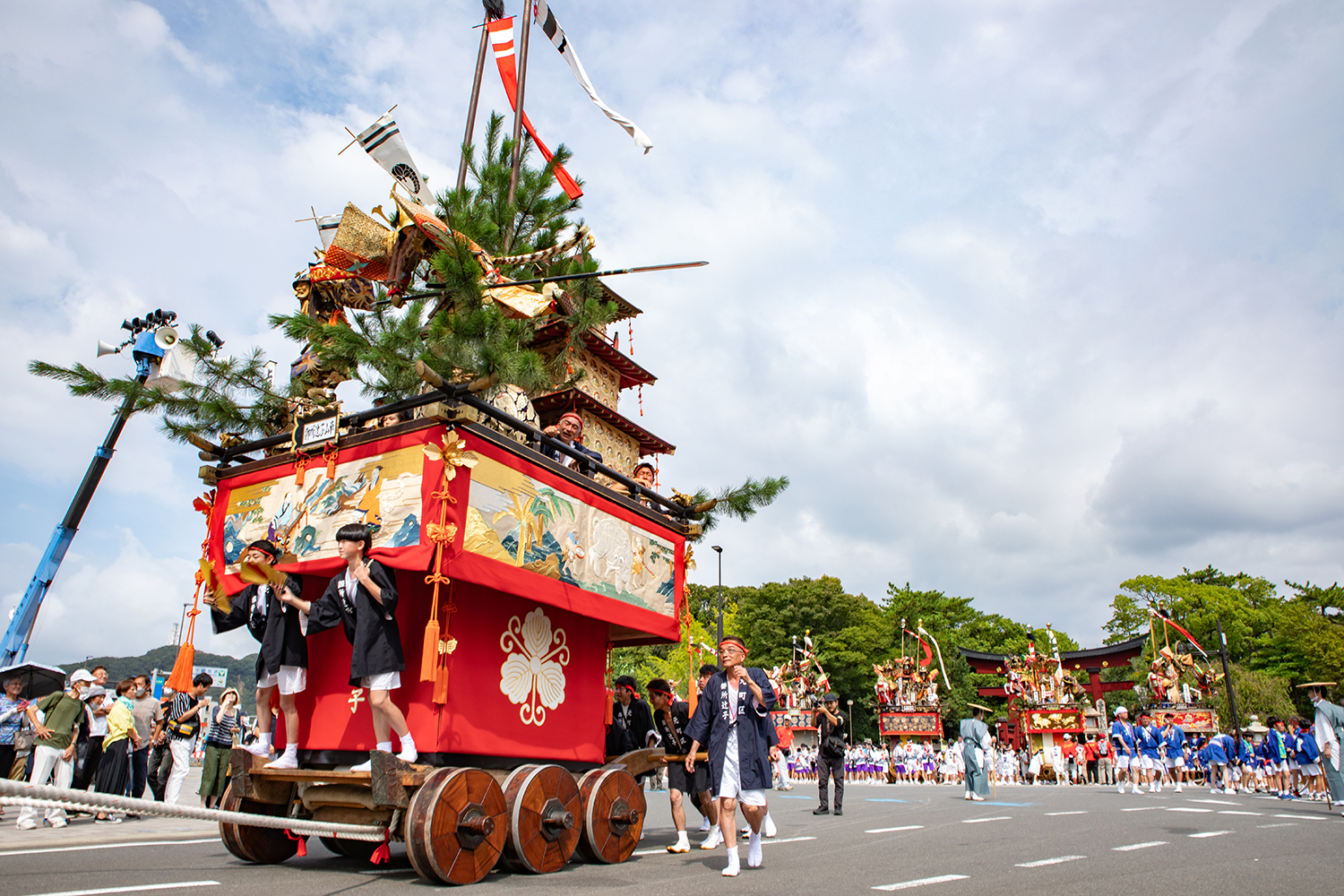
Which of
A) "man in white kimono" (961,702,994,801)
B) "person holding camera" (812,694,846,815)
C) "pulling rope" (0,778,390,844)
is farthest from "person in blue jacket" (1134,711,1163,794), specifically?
"pulling rope" (0,778,390,844)

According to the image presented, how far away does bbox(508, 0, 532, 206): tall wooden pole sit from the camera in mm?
9242

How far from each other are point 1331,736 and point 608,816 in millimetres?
11714

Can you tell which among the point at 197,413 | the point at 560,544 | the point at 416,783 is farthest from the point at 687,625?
the point at 197,413

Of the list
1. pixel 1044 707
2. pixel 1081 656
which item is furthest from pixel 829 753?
pixel 1081 656

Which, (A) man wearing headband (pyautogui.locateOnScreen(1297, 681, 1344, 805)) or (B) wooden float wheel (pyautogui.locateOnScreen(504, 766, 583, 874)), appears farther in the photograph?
(A) man wearing headband (pyautogui.locateOnScreen(1297, 681, 1344, 805))

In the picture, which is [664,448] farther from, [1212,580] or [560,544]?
[1212,580]

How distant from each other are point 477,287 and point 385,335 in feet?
3.46

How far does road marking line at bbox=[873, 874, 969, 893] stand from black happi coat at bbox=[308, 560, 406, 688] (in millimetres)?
3510

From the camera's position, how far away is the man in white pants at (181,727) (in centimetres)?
1023

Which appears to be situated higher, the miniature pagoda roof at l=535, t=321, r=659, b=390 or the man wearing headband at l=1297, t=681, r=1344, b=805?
the miniature pagoda roof at l=535, t=321, r=659, b=390

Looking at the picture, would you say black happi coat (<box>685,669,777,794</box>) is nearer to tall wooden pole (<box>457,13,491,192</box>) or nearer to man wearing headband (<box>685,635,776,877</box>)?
man wearing headband (<box>685,635,776,877</box>)

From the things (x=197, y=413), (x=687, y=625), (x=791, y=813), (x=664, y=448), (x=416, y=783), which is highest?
(x=664, y=448)

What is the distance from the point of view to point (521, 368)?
7.05m

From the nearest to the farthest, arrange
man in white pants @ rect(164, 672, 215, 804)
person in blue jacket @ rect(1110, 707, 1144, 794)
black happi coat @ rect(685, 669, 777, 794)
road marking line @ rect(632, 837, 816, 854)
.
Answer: black happi coat @ rect(685, 669, 777, 794)
road marking line @ rect(632, 837, 816, 854)
man in white pants @ rect(164, 672, 215, 804)
person in blue jacket @ rect(1110, 707, 1144, 794)
